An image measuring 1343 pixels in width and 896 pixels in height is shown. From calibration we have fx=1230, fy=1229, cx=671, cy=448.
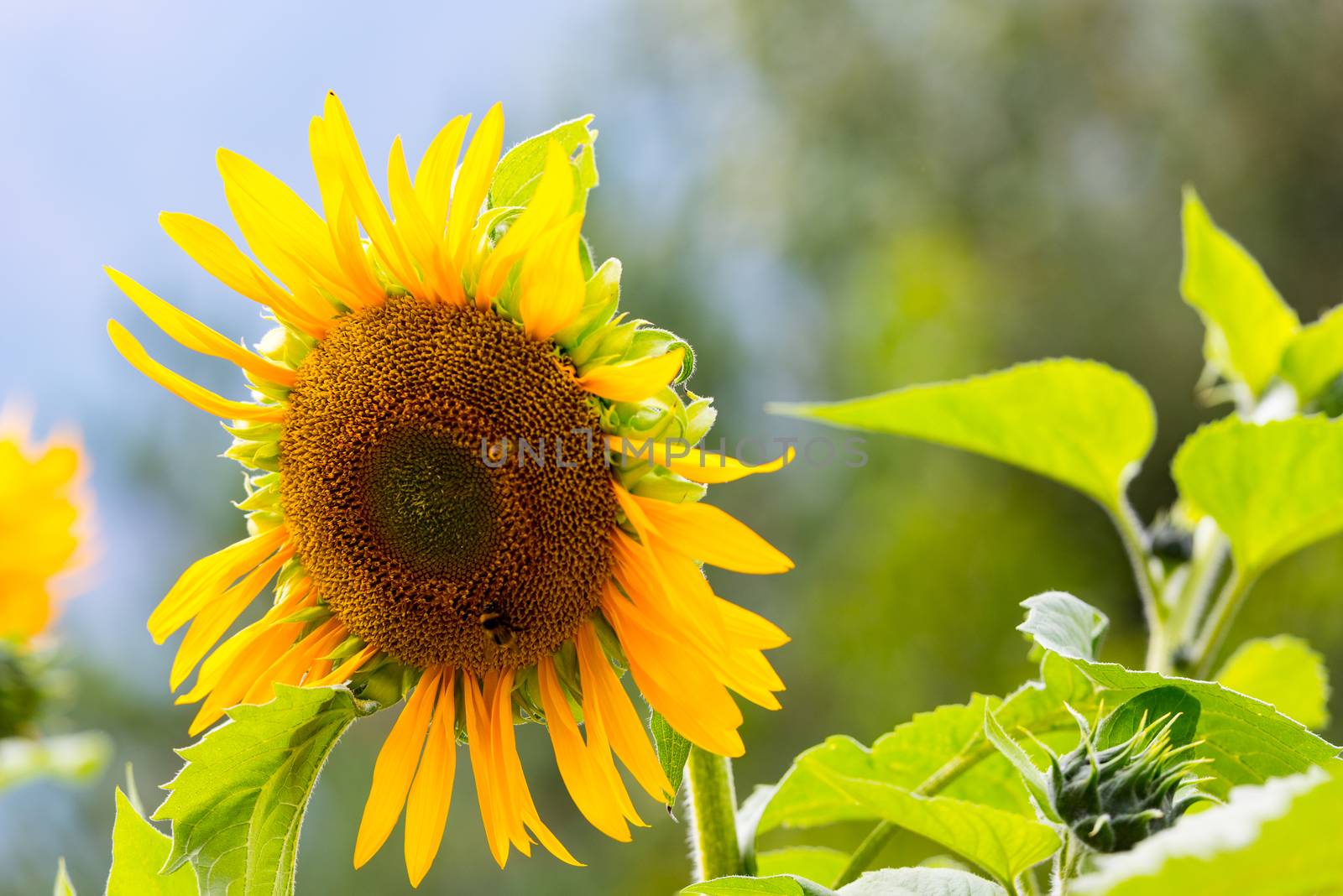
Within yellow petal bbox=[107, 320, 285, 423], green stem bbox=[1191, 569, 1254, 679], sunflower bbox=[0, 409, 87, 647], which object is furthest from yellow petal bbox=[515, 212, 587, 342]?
sunflower bbox=[0, 409, 87, 647]

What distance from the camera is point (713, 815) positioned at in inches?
16.8

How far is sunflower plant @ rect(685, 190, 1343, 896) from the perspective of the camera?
0.21 m

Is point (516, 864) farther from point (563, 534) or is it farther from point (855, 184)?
point (563, 534)

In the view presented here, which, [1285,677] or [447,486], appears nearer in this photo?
[447,486]

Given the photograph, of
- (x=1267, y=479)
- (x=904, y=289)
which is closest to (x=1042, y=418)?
(x=1267, y=479)

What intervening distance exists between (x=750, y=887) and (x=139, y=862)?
22 centimetres

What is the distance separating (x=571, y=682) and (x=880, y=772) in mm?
125

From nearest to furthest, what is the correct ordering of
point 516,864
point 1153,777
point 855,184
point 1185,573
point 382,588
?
point 1153,777 < point 382,588 < point 1185,573 < point 516,864 < point 855,184

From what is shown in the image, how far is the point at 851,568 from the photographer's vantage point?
4332 millimetres

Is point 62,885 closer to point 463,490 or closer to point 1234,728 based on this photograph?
Result: point 463,490

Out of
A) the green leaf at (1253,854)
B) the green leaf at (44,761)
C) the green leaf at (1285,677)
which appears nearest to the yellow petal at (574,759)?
the green leaf at (1253,854)

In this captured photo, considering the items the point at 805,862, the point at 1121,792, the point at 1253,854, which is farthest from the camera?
the point at 805,862

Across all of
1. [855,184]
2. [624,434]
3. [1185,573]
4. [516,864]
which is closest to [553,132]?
[624,434]

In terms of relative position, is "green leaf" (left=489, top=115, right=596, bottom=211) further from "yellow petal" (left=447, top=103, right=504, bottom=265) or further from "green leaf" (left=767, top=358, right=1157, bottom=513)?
"green leaf" (left=767, top=358, right=1157, bottom=513)
